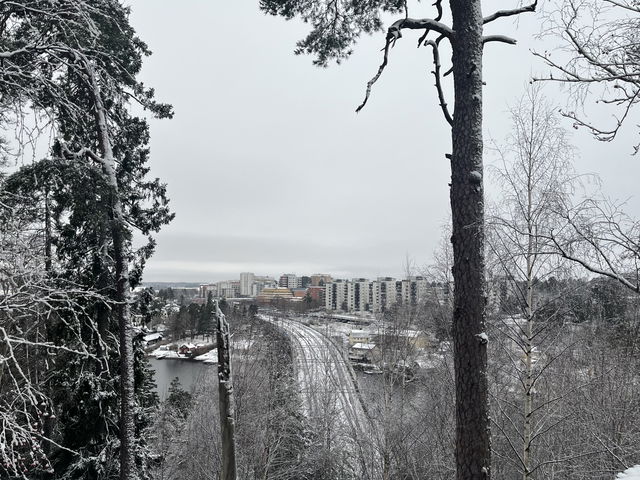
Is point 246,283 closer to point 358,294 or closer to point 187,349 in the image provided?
point 358,294

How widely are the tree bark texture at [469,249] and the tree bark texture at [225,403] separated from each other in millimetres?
1781

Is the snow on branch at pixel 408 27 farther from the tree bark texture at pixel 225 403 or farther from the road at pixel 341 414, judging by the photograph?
the road at pixel 341 414

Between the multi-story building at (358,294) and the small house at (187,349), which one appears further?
the multi-story building at (358,294)

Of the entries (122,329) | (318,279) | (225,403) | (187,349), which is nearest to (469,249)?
(225,403)

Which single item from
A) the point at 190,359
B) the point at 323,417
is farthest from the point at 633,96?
the point at 190,359

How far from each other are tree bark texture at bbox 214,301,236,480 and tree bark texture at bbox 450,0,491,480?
1781 millimetres

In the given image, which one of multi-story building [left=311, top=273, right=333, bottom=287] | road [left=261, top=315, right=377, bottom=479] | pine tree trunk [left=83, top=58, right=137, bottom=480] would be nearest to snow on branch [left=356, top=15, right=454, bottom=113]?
pine tree trunk [left=83, top=58, right=137, bottom=480]

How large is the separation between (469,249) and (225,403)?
92.1 inches

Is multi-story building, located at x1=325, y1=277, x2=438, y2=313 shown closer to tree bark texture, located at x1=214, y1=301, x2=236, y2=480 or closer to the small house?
the small house

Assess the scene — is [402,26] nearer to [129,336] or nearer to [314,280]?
[129,336]

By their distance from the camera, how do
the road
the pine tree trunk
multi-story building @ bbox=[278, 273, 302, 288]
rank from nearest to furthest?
the pine tree trunk
the road
multi-story building @ bbox=[278, 273, 302, 288]

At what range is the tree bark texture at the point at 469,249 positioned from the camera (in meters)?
2.74

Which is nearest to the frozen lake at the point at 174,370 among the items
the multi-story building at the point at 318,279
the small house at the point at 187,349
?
the small house at the point at 187,349

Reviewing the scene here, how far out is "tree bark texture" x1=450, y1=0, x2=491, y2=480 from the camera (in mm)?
2740
